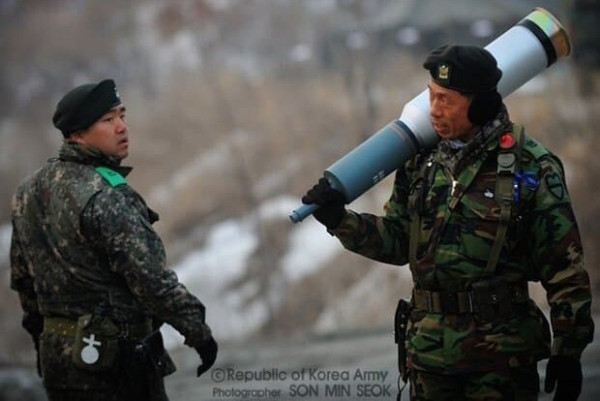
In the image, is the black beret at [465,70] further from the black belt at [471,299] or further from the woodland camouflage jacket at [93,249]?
the woodland camouflage jacket at [93,249]

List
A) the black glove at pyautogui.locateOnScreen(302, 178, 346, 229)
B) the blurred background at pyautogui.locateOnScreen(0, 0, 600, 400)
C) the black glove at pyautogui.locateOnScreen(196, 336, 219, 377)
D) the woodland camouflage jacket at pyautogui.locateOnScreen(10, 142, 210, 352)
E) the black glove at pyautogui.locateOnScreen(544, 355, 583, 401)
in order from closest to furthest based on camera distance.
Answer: the black glove at pyautogui.locateOnScreen(544, 355, 583, 401) → the black glove at pyautogui.locateOnScreen(302, 178, 346, 229) → the woodland camouflage jacket at pyautogui.locateOnScreen(10, 142, 210, 352) → the black glove at pyautogui.locateOnScreen(196, 336, 219, 377) → the blurred background at pyautogui.locateOnScreen(0, 0, 600, 400)

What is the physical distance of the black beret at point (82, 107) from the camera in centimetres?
368

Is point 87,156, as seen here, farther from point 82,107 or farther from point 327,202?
point 327,202

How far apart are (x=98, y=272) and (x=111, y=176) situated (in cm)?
33

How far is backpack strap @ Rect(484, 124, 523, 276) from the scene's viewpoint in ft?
10.7

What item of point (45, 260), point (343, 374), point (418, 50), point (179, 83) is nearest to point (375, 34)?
point (418, 50)

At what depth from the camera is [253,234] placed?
1331 cm

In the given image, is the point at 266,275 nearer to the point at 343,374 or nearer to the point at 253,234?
the point at 253,234

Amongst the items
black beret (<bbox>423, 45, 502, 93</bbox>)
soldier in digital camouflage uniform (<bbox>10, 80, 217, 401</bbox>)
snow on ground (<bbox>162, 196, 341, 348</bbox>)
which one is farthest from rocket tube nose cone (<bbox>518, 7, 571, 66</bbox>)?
snow on ground (<bbox>162, 196, 341, 348</bbox>)

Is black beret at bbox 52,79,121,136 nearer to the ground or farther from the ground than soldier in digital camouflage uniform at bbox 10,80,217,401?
farther from the ground

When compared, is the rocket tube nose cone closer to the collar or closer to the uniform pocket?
the uniform pocket

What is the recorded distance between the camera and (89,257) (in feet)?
11.9

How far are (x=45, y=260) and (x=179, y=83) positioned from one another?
12251 mm

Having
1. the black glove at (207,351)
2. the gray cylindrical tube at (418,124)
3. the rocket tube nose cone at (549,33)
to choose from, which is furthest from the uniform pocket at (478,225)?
the black glove at (207,351)
